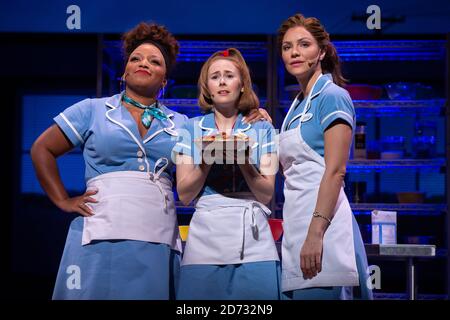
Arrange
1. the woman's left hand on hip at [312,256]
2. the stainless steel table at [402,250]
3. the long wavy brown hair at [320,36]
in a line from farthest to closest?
the stainless steel table at [402,250] < the long wavy brown hair at [320,36] < the woman's left hand on hip at [312,256]

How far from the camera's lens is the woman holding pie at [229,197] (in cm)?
202

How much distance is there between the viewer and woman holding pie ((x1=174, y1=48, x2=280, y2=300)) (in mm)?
2018

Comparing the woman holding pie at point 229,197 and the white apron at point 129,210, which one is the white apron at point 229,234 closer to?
the woman holding pie at point 229,197

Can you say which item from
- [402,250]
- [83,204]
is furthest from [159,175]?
[402,250]

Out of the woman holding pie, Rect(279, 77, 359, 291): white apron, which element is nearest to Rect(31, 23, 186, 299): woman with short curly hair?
the woman holding pie

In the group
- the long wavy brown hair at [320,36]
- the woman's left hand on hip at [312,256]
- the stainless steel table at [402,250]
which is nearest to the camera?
the woman's left hand on hip at [312,256]

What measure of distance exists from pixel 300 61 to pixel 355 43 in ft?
6.35

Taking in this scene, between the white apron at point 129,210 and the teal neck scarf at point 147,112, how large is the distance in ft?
0.44

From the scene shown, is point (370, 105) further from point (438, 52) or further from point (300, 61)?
point (300, 61)

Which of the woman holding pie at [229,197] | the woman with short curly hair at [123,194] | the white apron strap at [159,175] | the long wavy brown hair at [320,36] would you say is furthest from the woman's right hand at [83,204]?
the long wavy brown hair at [320,36]

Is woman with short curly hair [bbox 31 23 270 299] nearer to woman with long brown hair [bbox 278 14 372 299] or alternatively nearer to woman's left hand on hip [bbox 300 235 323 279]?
woman with long brown hair [bbox 278 14 372 299]

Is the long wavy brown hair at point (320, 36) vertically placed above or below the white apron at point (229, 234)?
above

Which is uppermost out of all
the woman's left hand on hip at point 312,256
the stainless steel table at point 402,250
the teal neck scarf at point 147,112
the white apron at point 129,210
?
the teal neck scarf at point 147,112

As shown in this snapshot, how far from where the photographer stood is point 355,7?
3.67 meters
